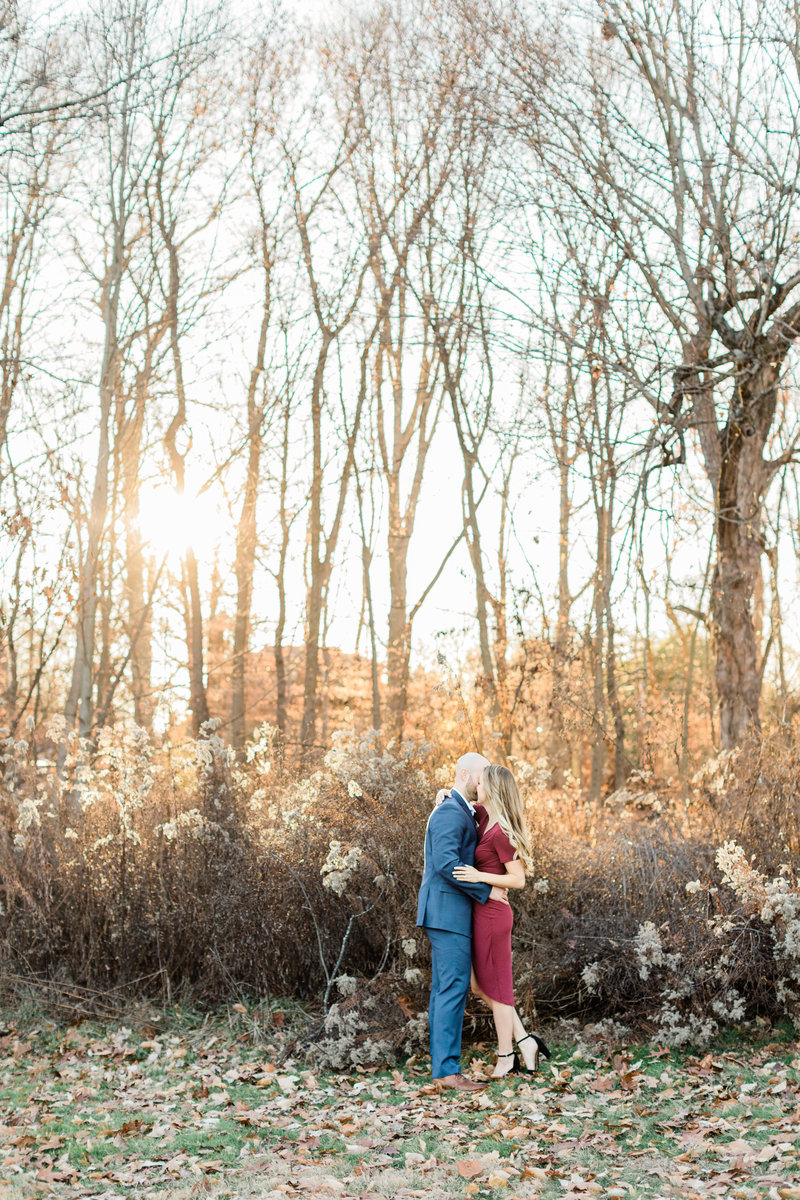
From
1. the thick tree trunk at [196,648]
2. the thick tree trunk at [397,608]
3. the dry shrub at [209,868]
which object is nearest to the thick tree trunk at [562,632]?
the dry shrub at [209,868]

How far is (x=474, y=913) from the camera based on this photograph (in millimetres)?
6195

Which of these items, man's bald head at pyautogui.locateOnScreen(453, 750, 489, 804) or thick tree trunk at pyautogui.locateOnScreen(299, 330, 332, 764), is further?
thick tree trunk at pyautogui.locateOnScreen(299, 330, 332, 764)

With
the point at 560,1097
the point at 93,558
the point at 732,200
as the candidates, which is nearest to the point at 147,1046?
the point at 560,1097

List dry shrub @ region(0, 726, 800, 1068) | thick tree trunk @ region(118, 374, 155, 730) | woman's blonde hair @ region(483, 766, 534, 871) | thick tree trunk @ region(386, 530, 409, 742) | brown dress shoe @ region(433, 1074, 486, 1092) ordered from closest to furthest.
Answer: brown dress shoe @ region(433, 1074, 486, 1092) < woman's blonde hair @ region(483, 766, 534, 871) < dry shrub @ region(0, 726, 800, 1068) < thick tree trunk @ region(118, 374, 155, 730) < thick tree trunk @ region(386, 530, 409, 742)

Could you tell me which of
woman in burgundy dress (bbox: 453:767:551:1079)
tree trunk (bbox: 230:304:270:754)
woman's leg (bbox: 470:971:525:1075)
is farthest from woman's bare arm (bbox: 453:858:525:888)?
tree trunk (bbox: 230:304:270:754)

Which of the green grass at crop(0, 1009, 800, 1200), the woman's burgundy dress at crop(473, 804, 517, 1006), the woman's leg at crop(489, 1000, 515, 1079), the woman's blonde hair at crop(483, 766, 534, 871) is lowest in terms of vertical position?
the green grass at crop(0, 1009, 800, 1200)

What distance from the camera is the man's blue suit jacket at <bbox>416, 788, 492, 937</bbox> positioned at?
6.03m

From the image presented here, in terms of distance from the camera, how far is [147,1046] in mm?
7125

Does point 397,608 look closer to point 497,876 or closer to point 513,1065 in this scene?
point 497,876

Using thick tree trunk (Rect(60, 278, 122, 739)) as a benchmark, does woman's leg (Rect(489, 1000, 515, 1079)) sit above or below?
below

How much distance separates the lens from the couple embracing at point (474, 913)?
5.99 meters

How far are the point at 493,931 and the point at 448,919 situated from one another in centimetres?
30

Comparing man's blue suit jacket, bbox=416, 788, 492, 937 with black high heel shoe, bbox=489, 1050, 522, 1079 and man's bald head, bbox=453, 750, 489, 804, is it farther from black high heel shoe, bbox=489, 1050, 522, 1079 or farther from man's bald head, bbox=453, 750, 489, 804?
black high heel shoe, bbox=489, 1050, 522, 1079

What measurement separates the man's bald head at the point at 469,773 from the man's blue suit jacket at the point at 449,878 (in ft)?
0.59
